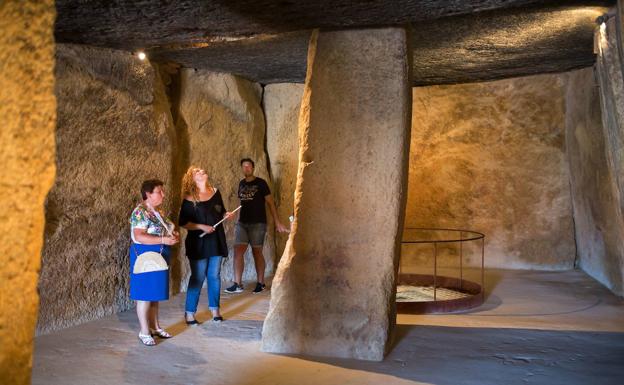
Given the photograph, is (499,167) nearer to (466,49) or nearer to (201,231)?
(466,49)

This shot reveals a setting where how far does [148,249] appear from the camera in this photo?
510 cm

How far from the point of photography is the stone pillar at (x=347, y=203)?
4797 mm

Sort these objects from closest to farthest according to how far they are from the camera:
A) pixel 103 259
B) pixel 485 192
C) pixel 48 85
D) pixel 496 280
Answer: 1. pixel 48 85
2. pixel 103 259
3. pixel 496 280
4. pixel 485 192

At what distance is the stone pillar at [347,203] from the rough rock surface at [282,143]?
397 centimetres

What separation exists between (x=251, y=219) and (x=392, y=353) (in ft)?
10.3

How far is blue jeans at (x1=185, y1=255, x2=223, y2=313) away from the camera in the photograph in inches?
226

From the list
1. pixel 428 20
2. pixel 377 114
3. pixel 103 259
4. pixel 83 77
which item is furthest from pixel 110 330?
pixel 428 20

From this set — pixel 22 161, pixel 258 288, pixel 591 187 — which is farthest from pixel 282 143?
pixel 22 161

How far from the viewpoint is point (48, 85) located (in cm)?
209

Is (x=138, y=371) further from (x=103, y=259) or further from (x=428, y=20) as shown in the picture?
(x=428, y=20)

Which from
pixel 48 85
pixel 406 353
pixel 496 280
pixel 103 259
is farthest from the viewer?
pixel 496 280

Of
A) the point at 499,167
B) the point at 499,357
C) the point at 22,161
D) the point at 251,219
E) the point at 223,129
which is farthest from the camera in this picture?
the point at 499,167

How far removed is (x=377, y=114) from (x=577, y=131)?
4.54 meters

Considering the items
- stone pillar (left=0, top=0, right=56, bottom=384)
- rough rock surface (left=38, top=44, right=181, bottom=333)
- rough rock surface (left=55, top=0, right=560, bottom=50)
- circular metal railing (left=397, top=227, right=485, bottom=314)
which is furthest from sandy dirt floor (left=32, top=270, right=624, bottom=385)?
rough rock surface (left=55, top=0, right=560, bottom=50)
